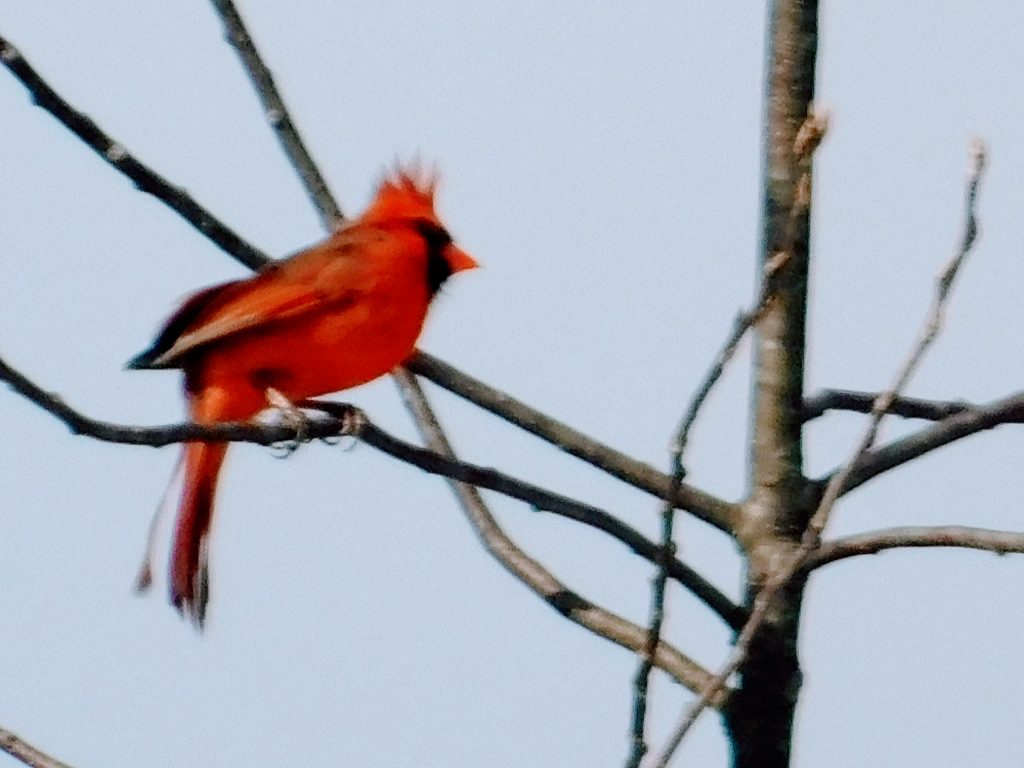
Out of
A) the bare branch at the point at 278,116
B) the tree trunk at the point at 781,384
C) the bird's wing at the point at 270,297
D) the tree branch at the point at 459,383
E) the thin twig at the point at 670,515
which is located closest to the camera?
the thin twig at the point at 670,515

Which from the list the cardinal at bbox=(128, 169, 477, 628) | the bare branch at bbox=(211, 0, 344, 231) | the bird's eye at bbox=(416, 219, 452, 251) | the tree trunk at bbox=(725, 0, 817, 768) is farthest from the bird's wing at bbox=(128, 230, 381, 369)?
the tree trunk at bbox=(725, 0, 817, 768)

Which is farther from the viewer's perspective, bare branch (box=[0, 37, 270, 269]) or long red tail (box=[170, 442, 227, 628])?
Result: long red tail (box=[170, 442, 227, 628])

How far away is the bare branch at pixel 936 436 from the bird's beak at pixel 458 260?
1.13m

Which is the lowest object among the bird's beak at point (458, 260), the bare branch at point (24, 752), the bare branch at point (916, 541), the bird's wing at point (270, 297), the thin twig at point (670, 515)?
the bare branch at point (24, 752)

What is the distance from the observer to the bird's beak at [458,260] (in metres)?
3.01

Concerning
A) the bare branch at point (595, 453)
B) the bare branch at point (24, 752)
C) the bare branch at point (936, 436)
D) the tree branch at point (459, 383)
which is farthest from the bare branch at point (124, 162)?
the bare branch at point (936, 436)

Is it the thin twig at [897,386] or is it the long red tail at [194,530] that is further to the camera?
the long red tail at [194,530]

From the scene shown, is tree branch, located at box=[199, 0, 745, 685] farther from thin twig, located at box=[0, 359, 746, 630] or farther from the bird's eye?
the bird's eye

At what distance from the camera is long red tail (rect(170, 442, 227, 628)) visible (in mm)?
2533

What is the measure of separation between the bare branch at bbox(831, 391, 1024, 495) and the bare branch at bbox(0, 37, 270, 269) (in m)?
0.78

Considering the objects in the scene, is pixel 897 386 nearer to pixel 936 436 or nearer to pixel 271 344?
pixel 936 436

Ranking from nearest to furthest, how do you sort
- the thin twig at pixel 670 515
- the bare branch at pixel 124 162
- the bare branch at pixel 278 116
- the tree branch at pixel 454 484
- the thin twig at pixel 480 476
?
the thin twig at pixel 670 515
the thin twig at pixel 480 476
the bare branch at pixel 124 162
the tree branch at pixel 454 484
the bare branch at pixel 278 116

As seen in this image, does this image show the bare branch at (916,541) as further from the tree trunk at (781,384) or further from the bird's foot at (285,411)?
the bird's foot at (285,411)

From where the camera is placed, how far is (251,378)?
8.56 feet
